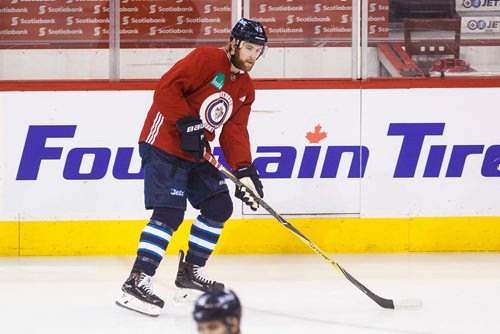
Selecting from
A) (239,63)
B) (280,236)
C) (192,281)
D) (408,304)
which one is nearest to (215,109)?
(239,63)

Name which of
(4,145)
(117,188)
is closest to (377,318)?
(117,188)

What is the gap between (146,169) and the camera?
436 cm

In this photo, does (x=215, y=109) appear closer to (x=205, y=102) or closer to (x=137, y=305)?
(x=205, y=102)

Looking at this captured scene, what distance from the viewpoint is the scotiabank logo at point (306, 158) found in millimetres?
5594

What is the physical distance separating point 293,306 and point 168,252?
4.51 feet

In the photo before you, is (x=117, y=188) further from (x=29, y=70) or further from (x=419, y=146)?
(x=419, y=146)

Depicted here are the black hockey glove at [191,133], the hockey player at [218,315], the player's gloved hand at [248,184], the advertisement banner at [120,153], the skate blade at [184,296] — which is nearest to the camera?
the hockey player at [218,315]

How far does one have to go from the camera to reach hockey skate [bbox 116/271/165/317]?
14.0 feet

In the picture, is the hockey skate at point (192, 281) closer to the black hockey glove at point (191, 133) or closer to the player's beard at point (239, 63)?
the black hockey glove at point (191, 133)

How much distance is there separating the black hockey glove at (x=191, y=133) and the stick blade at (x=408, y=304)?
3.22 feet

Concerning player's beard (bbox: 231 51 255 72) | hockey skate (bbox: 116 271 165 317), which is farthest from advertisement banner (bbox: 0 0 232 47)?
hockey skate (bbox: 116 271 165 317)

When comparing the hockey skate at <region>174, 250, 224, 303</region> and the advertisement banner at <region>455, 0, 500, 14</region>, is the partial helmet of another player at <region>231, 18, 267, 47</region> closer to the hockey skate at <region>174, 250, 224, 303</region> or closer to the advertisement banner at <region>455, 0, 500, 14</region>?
the hockey skate at <region>174, 250, 224, 303</region>

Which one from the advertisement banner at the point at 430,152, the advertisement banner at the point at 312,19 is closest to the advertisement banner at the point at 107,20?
the advertisement banner at the point at 312,19

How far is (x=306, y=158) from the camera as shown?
5.70 metres
